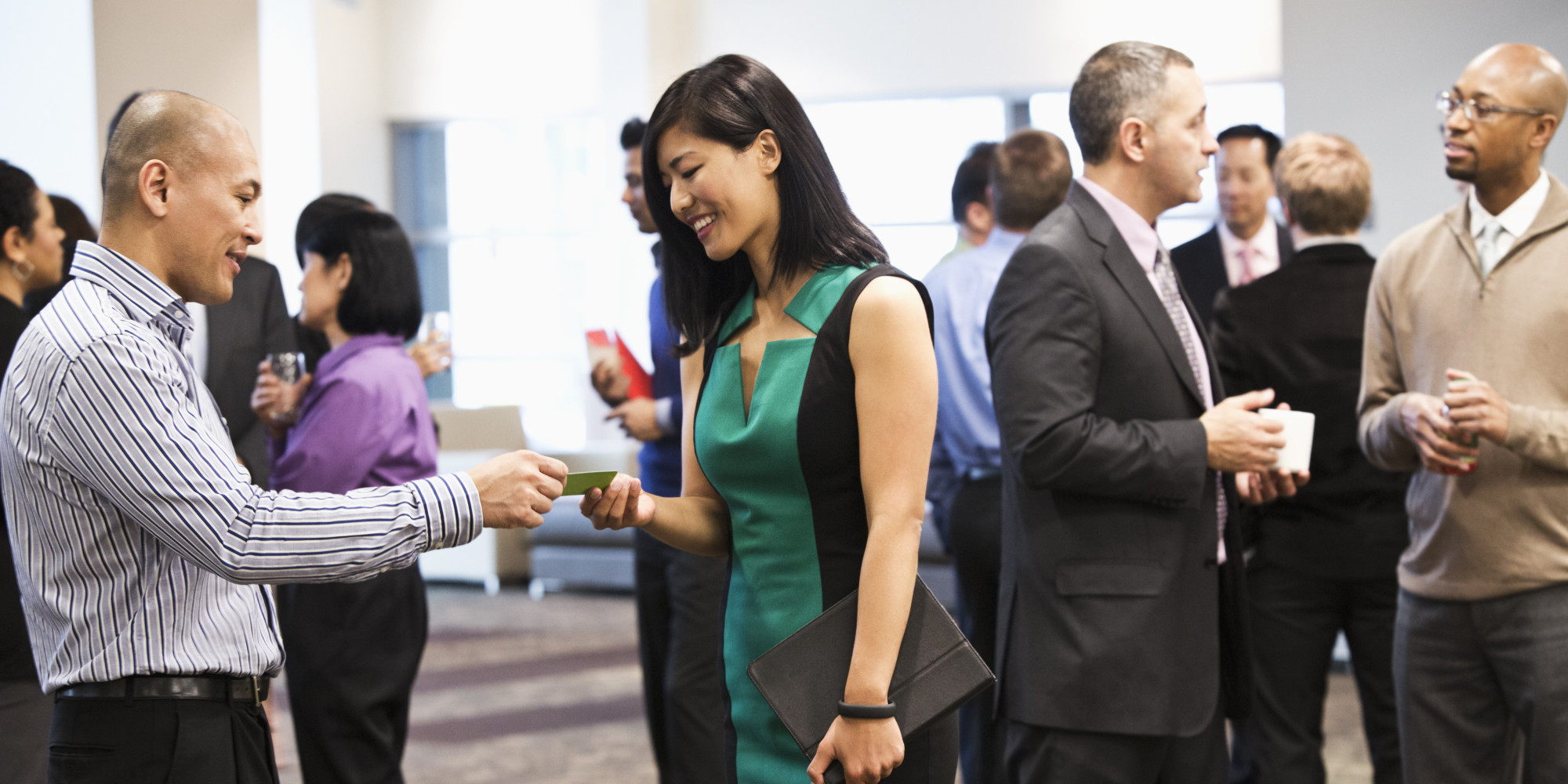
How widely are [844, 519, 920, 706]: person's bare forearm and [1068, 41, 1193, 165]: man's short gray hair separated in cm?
Answer: 101

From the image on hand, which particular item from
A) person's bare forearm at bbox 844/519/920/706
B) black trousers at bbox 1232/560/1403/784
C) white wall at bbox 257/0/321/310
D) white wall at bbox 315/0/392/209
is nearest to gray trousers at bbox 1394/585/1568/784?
black trousers at bbox 1232/560/1403/784

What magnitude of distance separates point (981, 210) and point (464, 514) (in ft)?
9.16

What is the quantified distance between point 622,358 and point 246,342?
1.14 meters

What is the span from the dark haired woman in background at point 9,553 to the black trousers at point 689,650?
4.52 feet

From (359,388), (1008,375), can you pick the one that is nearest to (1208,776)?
(1008,375)

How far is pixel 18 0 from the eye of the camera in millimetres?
3811

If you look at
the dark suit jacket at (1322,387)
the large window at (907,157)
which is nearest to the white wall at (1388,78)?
the dark suit jacket at (1322,387)

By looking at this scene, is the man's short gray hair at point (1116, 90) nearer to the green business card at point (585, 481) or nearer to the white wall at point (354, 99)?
the green business card at point (585, 481)

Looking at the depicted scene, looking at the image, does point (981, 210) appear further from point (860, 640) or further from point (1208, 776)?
point (860, 640)

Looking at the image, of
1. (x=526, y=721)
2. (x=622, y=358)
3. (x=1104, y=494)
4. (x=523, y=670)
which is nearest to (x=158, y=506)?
(x=1104, y=494)

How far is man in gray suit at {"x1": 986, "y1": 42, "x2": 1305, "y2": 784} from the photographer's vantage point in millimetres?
2039

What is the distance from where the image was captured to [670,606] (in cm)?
330

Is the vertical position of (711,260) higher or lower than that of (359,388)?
higher

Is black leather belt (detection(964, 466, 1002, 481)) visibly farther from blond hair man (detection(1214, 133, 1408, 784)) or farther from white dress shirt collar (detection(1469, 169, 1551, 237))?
white dress shirt collar (detection(1469, 169, 1551, 237))
